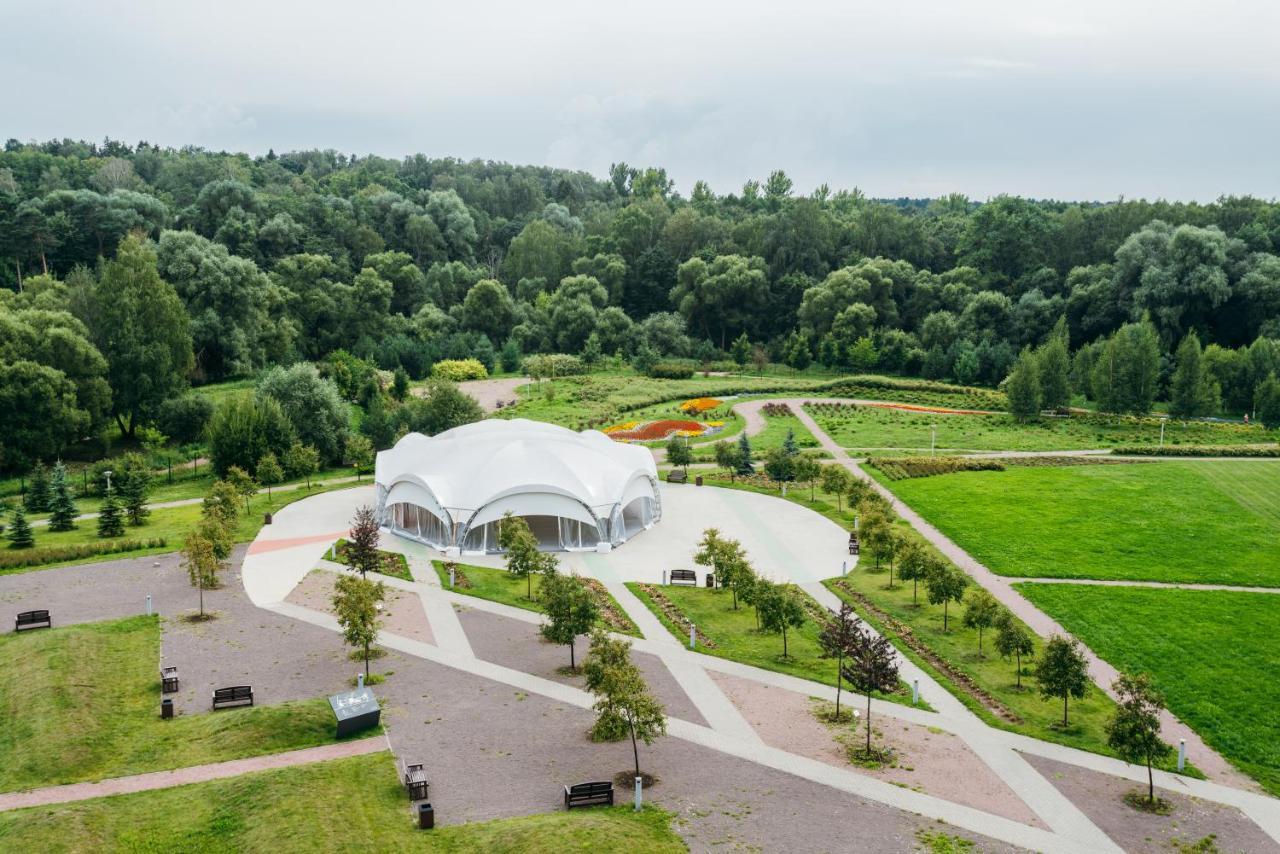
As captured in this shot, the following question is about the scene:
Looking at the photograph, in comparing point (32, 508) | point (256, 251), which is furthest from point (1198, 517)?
point (256, 251)

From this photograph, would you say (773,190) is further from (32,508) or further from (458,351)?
(32,508)

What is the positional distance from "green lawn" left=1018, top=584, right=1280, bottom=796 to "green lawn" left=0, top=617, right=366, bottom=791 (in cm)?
2216

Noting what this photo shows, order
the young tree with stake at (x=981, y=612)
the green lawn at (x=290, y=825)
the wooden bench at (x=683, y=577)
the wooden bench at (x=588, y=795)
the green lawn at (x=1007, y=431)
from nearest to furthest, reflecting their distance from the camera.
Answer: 1. the green lawn at (x=290, y=825)
2. the wooden bench at (x=588, y=795)
3. the young tree with stake at (x=981, y=612)
4. the wooden bench at (x=683, y=577)
5. the green lawn at (x=1007, y=431)

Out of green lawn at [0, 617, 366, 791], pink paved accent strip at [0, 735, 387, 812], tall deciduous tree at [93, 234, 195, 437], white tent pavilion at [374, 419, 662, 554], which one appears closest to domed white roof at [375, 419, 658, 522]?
white tent pavilion at [374, 419, 662, 554]

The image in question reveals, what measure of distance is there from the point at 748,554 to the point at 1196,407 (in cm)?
4576

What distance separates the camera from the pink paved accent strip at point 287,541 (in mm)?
39125

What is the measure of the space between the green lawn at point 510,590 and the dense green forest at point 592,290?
31853 millimetres

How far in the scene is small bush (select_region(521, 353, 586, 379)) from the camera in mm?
84188

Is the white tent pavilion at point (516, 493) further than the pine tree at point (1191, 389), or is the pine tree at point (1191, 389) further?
the pine tree at point (1191, 389)

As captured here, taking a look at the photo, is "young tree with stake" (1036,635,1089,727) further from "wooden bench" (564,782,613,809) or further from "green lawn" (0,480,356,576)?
"green lawn" (0,480,356,576)

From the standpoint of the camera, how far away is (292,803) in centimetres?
1952

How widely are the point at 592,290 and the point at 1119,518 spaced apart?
71012 millimetres

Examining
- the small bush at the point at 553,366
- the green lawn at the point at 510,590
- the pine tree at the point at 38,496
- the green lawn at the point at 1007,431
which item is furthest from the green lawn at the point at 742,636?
the small bush at the point at 553,366

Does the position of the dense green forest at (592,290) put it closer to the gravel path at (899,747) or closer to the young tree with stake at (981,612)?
the young tree with stake at (981,612)
